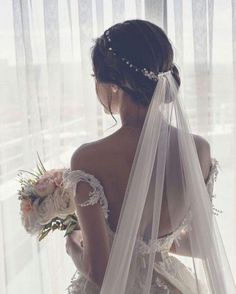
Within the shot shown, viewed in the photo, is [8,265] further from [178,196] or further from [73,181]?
[178,196]

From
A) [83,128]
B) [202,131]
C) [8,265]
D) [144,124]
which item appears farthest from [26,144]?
[144,124]

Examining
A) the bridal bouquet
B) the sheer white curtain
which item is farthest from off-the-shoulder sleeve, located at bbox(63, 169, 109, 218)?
the sheer white curtain

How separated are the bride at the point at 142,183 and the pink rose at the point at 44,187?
0.15 m

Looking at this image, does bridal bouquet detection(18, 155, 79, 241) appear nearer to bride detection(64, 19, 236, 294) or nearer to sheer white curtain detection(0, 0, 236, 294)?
bride detection(64, 19, 236, 294)

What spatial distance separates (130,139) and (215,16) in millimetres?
676

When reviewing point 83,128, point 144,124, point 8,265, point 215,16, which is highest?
point 215,16

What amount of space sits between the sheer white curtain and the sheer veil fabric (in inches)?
21.7

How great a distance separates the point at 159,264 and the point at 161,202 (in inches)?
6.9

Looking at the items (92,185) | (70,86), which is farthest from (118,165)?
(70,86)

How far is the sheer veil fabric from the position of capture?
92 centimetres

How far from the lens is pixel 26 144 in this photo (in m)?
1.57

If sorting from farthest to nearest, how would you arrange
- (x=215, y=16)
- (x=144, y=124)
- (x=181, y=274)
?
(x=215, y=16)
(x=181, y=274)
(x=144, y=124)

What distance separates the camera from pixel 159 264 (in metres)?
1.02

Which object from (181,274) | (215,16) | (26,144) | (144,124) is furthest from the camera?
(26,144)
